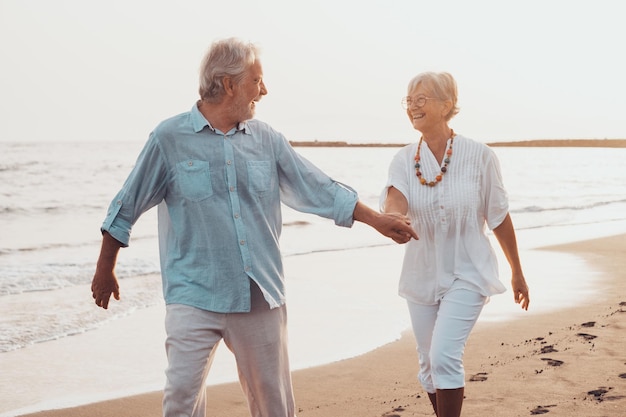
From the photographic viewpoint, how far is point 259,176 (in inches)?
137

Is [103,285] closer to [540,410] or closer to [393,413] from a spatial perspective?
[393,413]

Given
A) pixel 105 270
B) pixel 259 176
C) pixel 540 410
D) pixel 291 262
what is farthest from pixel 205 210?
pixel 291 262

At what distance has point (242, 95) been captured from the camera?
3467 mm

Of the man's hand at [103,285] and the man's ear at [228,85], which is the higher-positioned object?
the man's ear at [228,85]

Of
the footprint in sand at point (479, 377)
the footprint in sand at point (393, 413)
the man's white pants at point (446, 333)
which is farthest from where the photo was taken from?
the footprint in sand at point (479, 377)

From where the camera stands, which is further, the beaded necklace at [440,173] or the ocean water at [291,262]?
the ocean water at [291,262]

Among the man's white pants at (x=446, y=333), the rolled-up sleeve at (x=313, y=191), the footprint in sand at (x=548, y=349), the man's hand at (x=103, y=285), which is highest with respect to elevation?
the rolled-up sleeve at (x=313, y=191)

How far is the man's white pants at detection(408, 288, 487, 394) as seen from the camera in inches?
157

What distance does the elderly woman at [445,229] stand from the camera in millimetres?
4055

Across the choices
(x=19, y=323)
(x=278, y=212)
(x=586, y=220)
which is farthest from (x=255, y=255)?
(x=586, y=220)

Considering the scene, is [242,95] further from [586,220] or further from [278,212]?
[586,220]

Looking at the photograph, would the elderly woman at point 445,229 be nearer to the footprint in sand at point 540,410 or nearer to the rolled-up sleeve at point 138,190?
the footprint in sand at point 540,410

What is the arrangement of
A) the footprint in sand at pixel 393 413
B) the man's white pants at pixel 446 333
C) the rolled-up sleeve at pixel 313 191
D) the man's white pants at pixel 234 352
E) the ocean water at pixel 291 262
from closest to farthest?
the man's white pants at pixel 234 352 < the rolled-up sleeve at pixel 313 191 < the man's white pants at pixel 446 333 < the footprint in sand at pixel 393 413 < the ocean water at pixel 291 262

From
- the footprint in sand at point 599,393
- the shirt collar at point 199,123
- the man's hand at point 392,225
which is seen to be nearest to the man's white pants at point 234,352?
the man's hand at point 392,225
